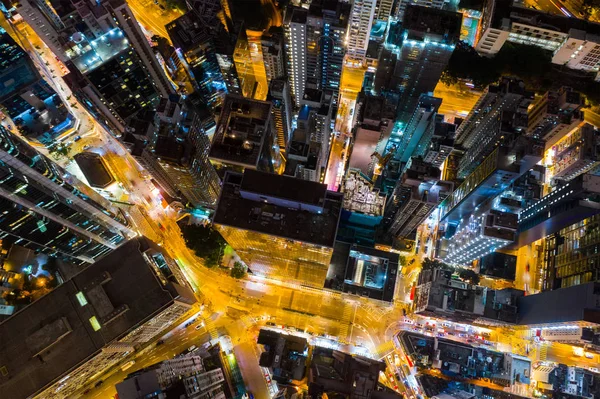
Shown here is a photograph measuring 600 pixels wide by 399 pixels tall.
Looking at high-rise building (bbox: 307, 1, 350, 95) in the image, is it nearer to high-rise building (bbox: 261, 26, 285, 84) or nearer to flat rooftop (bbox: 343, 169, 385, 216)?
high-rise building (bbox: 261, 26, 285, 84)

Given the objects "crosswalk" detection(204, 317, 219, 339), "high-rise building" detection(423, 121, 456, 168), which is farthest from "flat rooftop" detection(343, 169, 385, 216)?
"crosswalk" detection(204, 317, 219, 339)

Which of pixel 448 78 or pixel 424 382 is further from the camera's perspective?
pixel 448 78

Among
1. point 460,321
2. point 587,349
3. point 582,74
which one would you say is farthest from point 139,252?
point 582,74

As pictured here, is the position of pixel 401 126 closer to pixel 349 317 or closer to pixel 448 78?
pixel 448 78

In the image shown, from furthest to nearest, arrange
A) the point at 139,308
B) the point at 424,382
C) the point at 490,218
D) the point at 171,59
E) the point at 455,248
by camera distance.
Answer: the point at 171,59 < the point at 455,248 < the point at 424,382 < the point at 490,218 < the point at 139,308

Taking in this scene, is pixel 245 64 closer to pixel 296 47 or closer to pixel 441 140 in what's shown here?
pixel 296 47

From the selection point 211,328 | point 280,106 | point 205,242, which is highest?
point 280,106

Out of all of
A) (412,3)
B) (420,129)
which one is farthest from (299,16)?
(420,129)
